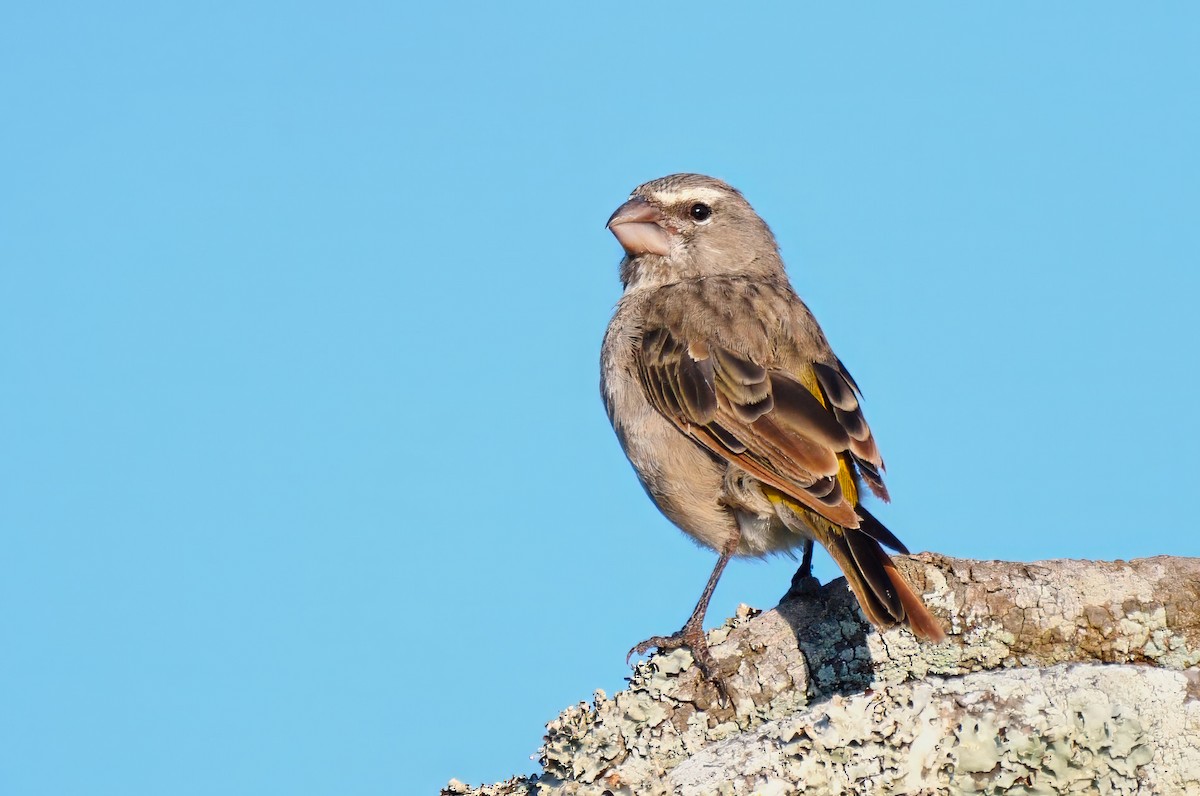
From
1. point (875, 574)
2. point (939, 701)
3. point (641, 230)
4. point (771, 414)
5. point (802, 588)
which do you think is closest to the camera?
point (939, 701)

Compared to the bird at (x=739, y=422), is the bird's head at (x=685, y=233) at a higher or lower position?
higher

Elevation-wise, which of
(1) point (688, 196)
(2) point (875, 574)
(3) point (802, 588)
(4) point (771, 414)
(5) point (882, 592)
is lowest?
(5) point (882, 592)

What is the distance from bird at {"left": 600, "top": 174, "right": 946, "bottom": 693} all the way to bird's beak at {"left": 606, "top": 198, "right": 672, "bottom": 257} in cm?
23

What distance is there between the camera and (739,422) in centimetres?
617

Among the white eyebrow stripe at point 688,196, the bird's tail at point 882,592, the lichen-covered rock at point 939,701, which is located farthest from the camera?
the white eyebrow stripe at point 688,196

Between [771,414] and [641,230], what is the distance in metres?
2.06

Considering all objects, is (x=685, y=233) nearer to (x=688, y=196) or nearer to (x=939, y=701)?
(x=688, y=196)

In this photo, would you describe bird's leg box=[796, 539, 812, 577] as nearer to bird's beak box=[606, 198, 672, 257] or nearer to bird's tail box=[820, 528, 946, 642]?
bird's tail box=[820, 528, 946, 642]

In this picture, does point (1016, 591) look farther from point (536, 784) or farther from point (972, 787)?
point (536, 784)

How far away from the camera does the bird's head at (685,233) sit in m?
7.79

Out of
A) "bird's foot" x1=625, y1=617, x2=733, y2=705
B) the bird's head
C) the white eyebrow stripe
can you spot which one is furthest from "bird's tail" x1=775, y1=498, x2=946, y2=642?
the white eyebrow stripe

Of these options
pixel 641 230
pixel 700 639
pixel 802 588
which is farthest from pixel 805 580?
pixel 641 230

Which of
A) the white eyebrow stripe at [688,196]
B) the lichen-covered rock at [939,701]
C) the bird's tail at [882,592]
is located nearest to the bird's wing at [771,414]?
the bird's tail at [882,592]

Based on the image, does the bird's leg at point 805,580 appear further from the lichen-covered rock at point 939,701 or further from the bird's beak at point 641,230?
the bird's beak at point 641,230
